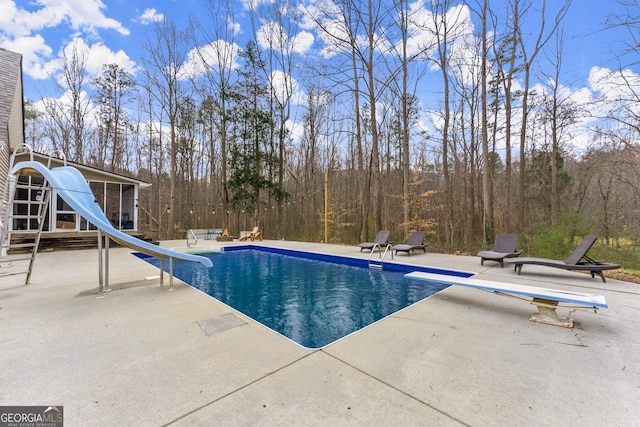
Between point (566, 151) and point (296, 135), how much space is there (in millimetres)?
13236

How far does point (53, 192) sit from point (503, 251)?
12744 mm

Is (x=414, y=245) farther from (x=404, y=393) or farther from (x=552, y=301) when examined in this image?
(x=404, y=393)

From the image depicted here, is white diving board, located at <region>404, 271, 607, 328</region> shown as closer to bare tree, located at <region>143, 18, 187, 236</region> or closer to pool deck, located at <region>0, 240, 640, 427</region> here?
pool deck, located at <region>0, 240, 640, 427</region>

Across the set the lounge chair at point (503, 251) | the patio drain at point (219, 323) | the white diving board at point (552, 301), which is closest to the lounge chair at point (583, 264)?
the lounge chair at point (503, 251)

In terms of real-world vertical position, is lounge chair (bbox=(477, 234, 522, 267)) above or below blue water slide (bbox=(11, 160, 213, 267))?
below

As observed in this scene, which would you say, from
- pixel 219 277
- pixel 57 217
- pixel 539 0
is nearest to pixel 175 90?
pixel 57 217

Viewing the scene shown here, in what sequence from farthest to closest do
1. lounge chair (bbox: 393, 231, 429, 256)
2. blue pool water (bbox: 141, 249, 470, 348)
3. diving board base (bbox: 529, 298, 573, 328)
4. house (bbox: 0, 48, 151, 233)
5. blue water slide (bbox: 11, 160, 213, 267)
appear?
lounge chair (bbox: 393, 231, 429, 256), house (bbox: 0, 48, 151, 233), blue pool water (bbox: 141, 249, 470, 348), blue water slide (bbox: 11, 160, 213, 267), diving board base (bbox: 529, 298, 573, 328)

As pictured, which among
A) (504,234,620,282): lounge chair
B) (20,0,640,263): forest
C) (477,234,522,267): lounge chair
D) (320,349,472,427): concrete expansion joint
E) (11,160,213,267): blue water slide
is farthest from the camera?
(20,0,640,263): forest

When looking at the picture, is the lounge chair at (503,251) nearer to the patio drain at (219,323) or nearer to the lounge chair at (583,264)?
the lounge chair at (583,264)

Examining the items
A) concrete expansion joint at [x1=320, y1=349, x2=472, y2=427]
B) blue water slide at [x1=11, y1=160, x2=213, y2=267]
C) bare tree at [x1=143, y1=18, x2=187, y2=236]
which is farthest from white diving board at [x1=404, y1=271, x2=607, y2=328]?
bare tree at [x1=143, y1=18, x2=187, y2=236]

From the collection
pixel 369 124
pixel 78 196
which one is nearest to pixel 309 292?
pixel 78 196

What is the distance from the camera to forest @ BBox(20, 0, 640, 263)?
9094 millimetres

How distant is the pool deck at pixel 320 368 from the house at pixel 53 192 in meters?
6.36

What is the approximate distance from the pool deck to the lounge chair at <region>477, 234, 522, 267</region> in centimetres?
A: 245
